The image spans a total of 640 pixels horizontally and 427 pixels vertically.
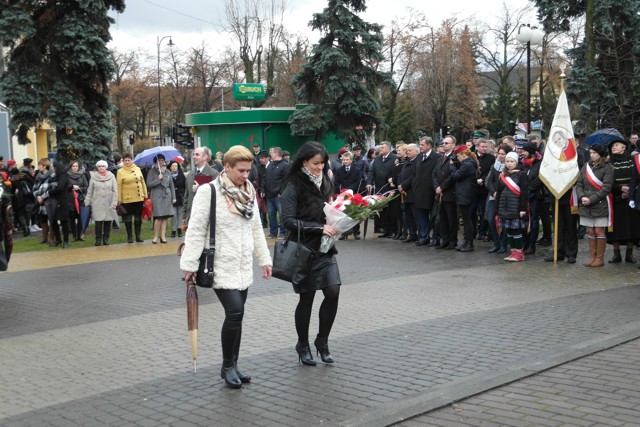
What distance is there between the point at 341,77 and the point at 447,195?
17.5 metres

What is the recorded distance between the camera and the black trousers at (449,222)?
50.5ft

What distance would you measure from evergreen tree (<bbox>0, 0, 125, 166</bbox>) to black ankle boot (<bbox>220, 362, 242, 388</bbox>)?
1700 cm

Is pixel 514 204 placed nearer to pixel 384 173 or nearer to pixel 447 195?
pixel 447 195

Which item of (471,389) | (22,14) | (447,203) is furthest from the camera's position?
(22,14)

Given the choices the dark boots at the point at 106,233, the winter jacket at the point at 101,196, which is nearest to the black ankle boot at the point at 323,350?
the winter jacket at the point at 101,196

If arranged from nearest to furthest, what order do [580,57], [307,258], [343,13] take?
[307,258]
[580,57]
[343,13]

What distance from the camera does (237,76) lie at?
62.5 m

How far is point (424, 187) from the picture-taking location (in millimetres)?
15961

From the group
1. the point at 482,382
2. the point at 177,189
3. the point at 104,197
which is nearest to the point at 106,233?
the point at 104,197

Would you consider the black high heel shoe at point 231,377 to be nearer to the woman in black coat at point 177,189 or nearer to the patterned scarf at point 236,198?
the patterned scarf at point 236,198

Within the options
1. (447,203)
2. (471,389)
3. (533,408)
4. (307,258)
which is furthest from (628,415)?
(447,203)

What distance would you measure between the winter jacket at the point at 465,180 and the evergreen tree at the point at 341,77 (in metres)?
16.6

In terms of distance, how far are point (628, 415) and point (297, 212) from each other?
3.12m

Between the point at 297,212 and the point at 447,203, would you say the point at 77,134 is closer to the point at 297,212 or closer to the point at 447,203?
the point at 447,203
